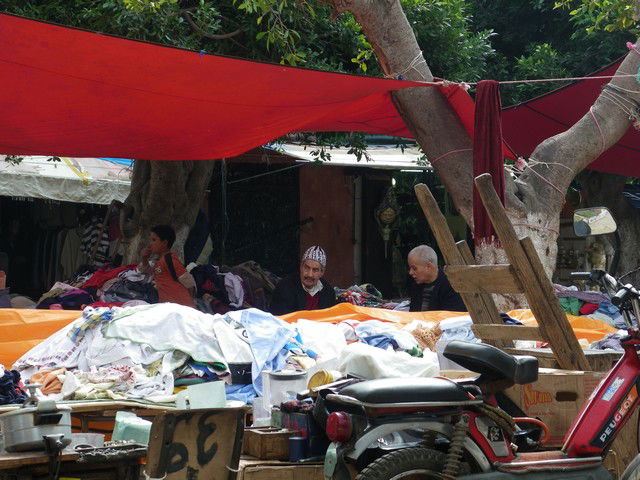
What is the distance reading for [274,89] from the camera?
660 cm

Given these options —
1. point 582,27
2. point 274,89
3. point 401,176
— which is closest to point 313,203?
point 401,176

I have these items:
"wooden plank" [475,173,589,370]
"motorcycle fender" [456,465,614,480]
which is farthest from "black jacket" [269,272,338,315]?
"motorcycle fender" [456,465,614,480]

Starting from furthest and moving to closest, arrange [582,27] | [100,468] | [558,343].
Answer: [582,27]
[558,343]
[100,468]

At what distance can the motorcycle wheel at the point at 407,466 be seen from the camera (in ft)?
12.9

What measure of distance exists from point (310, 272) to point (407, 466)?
4.48 metres

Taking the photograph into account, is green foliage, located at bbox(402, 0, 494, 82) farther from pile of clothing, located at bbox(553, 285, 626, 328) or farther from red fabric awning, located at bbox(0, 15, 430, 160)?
pile of clothing, located at bbox(553, 285, 626, 328)

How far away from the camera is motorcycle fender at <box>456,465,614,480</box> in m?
4.11

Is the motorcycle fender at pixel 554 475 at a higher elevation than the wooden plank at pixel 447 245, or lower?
lower

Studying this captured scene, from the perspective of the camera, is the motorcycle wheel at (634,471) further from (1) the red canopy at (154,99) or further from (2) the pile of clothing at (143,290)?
(2) the pile of clothing at (143,290)

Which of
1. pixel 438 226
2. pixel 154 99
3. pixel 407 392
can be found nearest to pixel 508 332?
pixel 438 226

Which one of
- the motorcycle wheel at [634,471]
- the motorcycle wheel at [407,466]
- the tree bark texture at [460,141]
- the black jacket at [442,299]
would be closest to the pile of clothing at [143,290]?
the black jacket at [442,299]

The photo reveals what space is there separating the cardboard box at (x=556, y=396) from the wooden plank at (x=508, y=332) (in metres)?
0.20

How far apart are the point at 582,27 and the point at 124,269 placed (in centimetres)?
793

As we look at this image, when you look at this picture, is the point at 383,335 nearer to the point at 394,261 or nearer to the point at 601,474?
the point at 601,474
